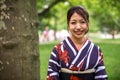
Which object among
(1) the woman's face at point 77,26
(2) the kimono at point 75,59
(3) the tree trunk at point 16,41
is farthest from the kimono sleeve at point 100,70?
(3) the tree trunk at point 16,41

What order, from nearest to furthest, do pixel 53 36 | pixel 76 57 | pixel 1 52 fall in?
pixel 76 57 < pixel 1 52 < pixel 53 36

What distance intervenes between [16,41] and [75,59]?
130cm

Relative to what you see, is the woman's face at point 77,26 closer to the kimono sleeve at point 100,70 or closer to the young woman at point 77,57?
the young woman at point 77,57

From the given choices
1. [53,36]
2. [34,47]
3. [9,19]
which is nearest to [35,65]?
[34,47]

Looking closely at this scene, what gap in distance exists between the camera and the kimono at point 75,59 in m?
4.05

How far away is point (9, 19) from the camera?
5.17 meters

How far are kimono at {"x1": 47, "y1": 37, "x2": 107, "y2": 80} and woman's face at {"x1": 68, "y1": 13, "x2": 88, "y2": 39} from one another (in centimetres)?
9

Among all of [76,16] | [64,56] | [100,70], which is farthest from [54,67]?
[76,16]

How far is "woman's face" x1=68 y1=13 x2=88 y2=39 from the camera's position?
164 inches

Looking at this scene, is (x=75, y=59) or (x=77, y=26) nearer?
(x=75, y=59)

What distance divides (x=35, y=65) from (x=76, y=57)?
56.2 inches

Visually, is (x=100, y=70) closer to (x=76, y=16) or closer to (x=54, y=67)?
(x=54, y=67)

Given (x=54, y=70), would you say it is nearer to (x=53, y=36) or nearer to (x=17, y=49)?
(x=17, y=49)

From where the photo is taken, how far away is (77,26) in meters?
4.18
